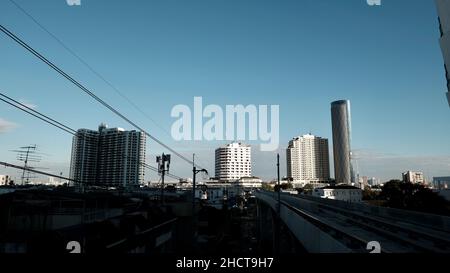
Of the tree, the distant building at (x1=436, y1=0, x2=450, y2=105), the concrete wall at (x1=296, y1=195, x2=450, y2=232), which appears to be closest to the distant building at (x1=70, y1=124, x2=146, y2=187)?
the concrete wall at (x1=296, y1=195, x2=450, y2=232)

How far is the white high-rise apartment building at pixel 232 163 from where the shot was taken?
499 feet

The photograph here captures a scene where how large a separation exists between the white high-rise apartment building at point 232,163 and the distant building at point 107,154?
99.1m

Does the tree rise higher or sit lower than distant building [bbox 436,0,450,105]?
lower

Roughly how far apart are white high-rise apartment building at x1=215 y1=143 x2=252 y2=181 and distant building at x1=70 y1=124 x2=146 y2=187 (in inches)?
3900

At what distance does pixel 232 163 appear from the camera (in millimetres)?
175375

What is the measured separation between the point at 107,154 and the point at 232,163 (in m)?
137

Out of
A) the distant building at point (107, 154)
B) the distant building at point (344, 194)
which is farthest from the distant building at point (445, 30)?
the distant building at point (344, 194)

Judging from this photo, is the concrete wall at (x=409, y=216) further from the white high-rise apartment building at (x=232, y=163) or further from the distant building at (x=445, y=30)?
the white high-rise apartment building at (x=232, y=163)

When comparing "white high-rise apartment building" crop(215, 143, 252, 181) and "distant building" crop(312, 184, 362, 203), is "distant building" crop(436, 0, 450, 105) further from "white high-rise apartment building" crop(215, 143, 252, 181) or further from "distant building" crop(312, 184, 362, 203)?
"white high-rise apartment building" crop(215, 143, 252, 181)

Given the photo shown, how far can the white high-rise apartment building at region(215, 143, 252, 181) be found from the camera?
152 meters

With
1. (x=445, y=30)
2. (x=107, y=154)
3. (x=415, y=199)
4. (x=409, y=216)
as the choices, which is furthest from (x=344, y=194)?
(x=445, y=30)

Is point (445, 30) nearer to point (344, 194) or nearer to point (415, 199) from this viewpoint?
point (415, 199)
